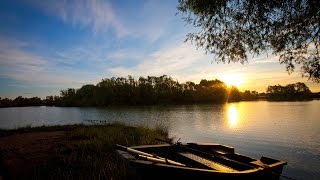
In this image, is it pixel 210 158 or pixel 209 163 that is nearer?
pixel 209 163

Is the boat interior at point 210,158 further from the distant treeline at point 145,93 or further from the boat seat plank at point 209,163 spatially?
the distant treeline at point 145,93

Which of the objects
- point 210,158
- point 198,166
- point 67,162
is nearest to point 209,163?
point 198,166

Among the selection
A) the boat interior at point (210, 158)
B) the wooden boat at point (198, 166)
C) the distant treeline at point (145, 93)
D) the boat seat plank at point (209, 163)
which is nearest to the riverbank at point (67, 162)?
the wooden boat at point (198, 166)

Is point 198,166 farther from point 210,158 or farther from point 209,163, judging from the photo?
point 210,158

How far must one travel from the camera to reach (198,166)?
29.4 ft

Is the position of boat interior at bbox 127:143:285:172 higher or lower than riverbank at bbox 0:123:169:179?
higher

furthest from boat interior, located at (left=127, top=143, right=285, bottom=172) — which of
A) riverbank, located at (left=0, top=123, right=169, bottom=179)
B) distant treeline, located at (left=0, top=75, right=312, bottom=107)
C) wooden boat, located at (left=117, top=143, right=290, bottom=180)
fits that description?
Answer: distant treeline, located at (left=0, top=75, right=312, bottom=107)

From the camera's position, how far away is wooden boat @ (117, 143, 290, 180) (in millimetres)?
7590

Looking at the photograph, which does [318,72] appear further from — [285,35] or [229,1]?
[229,1]

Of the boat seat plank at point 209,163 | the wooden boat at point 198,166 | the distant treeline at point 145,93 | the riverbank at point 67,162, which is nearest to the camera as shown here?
the wooden boat at point 198,166

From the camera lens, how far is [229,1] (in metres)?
11.5

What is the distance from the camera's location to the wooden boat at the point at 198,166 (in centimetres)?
759

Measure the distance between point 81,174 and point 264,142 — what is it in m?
18.3

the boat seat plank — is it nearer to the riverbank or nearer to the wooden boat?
the wooden boat
